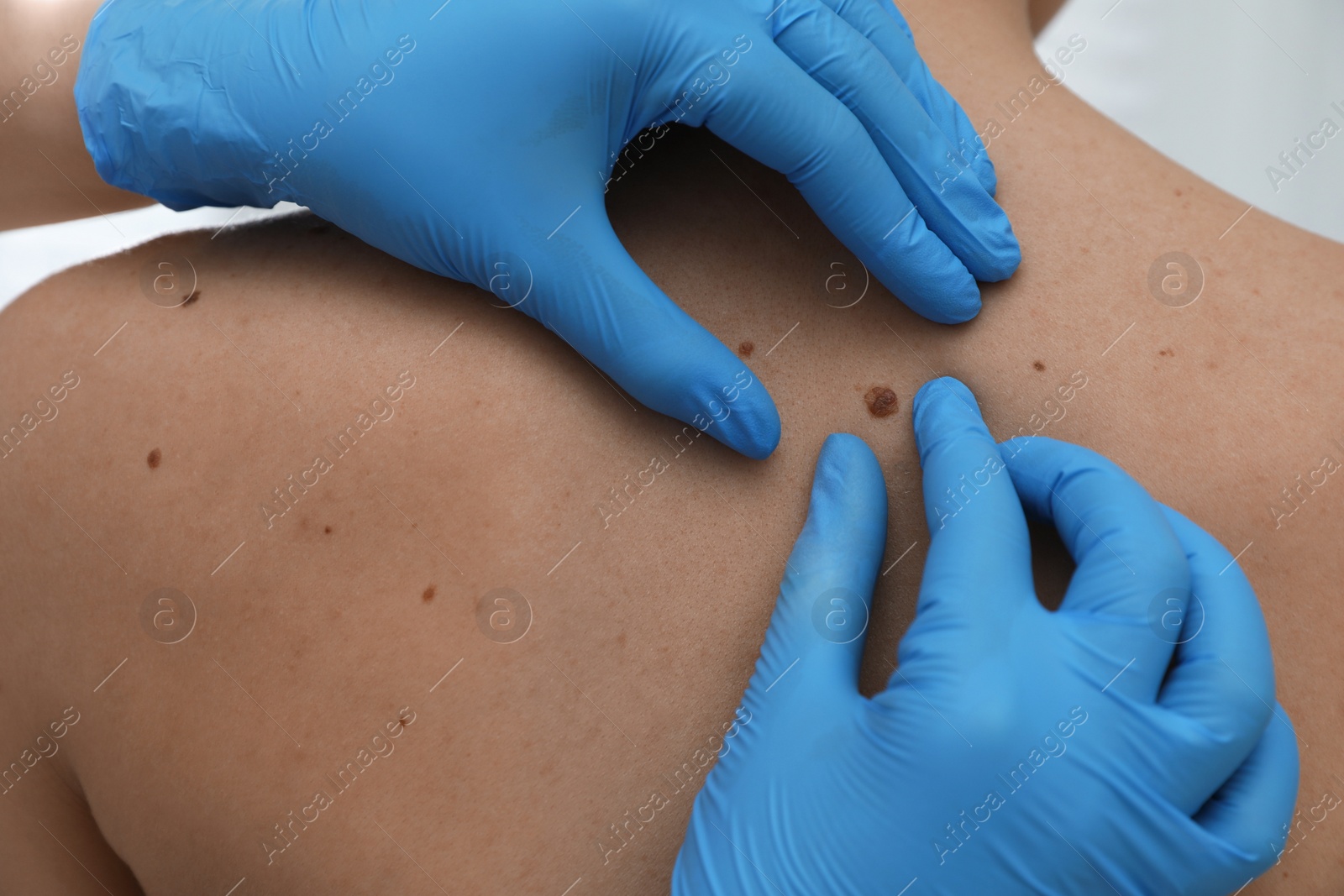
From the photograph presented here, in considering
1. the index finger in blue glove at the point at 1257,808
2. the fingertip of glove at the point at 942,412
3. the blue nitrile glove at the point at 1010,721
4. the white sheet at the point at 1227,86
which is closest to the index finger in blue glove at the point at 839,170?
the fingertip of glove at the point at 942,412

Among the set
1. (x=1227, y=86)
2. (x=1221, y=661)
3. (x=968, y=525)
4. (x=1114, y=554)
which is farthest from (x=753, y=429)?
(x=1227, y=86)

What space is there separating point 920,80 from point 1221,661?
3.29 ft

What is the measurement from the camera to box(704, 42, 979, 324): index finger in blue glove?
1169mm

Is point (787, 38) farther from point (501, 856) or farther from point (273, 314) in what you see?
point (501, 856)

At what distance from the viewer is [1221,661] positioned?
3.18ft

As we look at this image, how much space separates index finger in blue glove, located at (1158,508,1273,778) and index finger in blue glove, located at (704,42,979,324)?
0.50m

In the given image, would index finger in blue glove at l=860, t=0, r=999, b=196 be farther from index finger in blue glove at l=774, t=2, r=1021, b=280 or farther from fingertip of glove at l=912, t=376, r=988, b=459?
fingertip of glove at l=912, t=376, r=988, b=459

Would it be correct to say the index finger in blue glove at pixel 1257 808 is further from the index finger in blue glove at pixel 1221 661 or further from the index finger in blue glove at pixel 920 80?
the index finger in blue glove at pixel 920 80

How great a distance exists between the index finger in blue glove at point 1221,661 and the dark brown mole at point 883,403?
1.43 ft

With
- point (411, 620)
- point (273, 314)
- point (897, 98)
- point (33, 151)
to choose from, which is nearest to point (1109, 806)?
point (411, 620)

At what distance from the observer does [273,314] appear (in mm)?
1216

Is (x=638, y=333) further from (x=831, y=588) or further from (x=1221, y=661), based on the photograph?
(x=1221, y=661)

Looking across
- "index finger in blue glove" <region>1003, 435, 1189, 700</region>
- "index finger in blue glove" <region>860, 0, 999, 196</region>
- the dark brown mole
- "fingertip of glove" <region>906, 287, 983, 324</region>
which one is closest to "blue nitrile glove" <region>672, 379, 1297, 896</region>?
"index finger in blue glove" <region>1003, 435, 1189, 700</region>

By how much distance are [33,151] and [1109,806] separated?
199 centimetres
